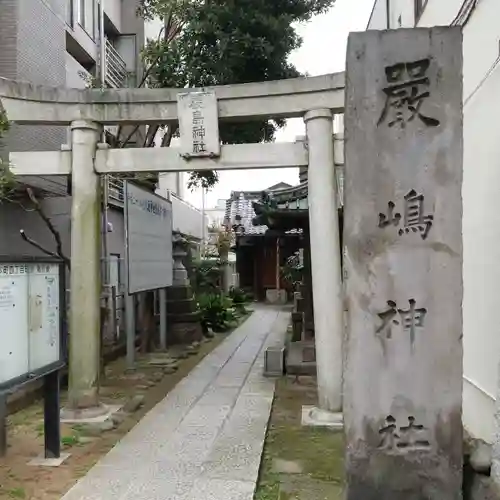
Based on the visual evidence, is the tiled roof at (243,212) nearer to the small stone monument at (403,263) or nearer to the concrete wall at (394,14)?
the concrete wall at (394,14)

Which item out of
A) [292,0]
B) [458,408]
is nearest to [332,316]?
[458,408]

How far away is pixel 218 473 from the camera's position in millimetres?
5062

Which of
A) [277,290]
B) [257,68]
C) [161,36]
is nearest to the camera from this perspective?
[257,68]

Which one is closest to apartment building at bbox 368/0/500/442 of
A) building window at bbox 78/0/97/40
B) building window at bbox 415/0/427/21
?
building window at bbox 415/0/427/21

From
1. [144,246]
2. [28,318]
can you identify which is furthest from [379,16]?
[28,318]

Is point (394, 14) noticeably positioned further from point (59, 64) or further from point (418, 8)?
point (59, 64)

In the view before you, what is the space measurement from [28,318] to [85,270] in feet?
7.05

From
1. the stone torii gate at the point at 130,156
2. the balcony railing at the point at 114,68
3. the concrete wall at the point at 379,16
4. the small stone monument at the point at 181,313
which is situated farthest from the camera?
the balcony railing at the point at 114,68

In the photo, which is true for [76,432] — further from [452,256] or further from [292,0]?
[292,0]

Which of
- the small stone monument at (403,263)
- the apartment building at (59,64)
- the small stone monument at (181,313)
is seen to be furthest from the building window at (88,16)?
the small stone monument at (403,263)

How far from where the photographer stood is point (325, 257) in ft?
23.0

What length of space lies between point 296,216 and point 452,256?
7491mm

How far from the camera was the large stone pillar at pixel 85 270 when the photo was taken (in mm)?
7188

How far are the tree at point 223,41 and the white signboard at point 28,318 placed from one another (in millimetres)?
6798
